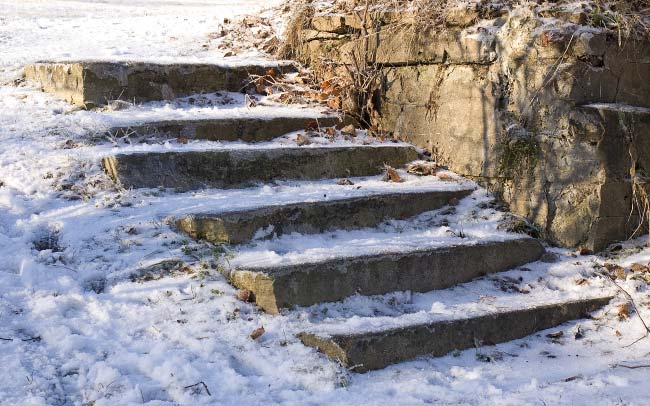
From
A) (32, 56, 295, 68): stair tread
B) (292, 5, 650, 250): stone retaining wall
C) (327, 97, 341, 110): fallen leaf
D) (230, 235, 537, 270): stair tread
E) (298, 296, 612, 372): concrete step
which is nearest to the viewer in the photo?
(298, 296, 612, 372): concrete step

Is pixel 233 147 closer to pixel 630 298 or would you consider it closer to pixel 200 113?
pixel 200 113

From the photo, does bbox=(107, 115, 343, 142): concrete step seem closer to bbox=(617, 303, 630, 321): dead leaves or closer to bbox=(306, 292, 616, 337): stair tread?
bbox=(306, 292, 616, 337): stair tread

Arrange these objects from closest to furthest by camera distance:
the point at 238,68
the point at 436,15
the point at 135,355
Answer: the point at 135,355 → the point at 436,15 → the point at 238,68

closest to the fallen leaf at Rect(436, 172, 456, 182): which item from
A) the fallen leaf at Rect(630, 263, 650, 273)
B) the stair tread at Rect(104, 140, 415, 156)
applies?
the stair tread at Rect(104, 140, 415, 156)

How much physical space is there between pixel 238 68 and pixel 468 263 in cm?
274

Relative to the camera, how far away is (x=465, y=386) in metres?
2.77

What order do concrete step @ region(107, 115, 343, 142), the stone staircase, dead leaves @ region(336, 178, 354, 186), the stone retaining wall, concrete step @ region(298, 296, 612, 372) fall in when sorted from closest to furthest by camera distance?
concrete step @ region(298, 296, 612, 372)
the stone staircase
the stone retaining wall
dead leaves @ region(336, 178, 354, 186)
concrete step @ region(107, 115, 343, 142)

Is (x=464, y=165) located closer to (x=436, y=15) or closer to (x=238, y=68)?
(x=436, y=15)

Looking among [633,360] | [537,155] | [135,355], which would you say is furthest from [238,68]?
[633,360]

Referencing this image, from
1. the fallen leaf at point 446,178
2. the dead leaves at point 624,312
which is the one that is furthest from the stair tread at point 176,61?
the dead leaves at point 624,312

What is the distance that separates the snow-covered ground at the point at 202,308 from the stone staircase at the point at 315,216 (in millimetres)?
67

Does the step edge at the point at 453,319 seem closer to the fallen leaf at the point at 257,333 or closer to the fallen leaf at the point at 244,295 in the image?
the fallen leaf at the point at 257,333

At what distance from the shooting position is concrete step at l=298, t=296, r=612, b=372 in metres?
2.83

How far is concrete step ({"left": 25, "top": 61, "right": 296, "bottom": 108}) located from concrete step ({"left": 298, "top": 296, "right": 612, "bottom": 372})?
2864mm
